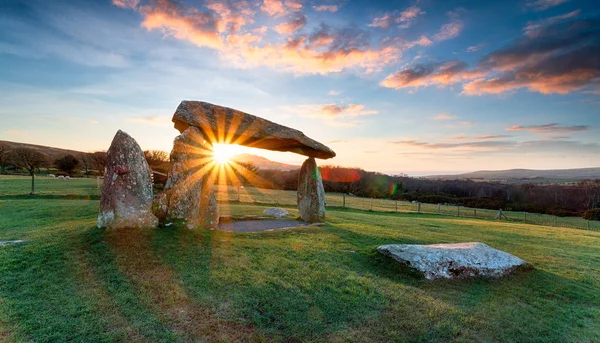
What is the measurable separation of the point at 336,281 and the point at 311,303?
4.32 feet

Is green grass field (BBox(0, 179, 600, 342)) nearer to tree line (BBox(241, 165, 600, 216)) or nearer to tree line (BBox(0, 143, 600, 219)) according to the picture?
tree line (BBox(0, 143, 600, 219))

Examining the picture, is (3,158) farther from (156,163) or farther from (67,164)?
(156,163)

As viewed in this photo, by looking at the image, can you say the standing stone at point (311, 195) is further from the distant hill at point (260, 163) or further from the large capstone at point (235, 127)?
the distant hill at point (260, 163)

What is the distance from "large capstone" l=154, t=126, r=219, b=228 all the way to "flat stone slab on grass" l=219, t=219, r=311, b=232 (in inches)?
63.0

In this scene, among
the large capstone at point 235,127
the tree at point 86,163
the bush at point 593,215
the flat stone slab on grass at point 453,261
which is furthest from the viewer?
the tree at point 86,163

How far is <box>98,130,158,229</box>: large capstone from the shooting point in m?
9.80

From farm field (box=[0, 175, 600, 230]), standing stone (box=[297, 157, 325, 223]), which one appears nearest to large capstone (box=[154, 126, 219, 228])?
standing stone (box=[297, 157, 325, 223])

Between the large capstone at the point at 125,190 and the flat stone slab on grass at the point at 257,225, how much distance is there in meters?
4.00

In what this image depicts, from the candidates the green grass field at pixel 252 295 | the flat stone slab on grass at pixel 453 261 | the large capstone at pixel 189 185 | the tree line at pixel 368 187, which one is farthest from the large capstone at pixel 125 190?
the tree line at pixel 368 187

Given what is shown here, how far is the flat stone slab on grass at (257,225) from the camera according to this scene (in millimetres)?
13875

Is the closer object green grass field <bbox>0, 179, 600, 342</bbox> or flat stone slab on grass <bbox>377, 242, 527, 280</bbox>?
green grass field <bbox>0, 179, 600, 342</bbox>

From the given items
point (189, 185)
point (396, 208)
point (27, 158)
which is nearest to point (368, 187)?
point (396, 208)

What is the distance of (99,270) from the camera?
7.12m

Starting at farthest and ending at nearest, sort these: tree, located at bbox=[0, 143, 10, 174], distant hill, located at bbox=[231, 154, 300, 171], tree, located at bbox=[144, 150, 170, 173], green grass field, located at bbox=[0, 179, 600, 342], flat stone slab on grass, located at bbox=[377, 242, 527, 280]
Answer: distant hill, located at bbox=[231, 154, 300, 171] < tree, located at bbox=[0, 143, 10, 174] < tree, located at bbox=[144, 150, 170, 173] < flat stone slab on grass, located at bbox=[377, 242, 527, 280] < green grass field, located at bbox=[0, 179, 600, 342]
